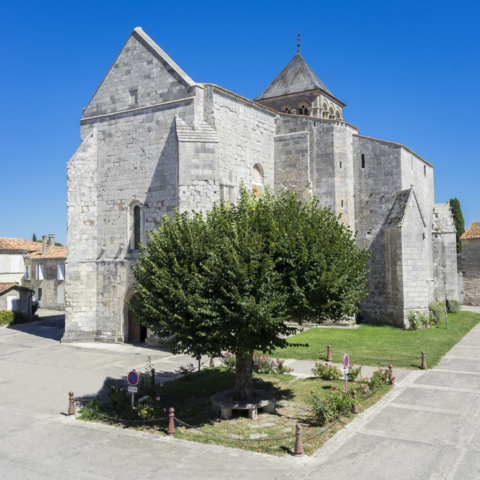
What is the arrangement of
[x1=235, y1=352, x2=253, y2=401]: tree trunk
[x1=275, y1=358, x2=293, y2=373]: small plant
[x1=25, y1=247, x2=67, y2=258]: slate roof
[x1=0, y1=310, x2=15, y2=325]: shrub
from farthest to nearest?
[x1=25, y1=247, x2=67, y2=258]: slate roof, [x1=0, y1=310, x2=15, y2=325]: shrub, [x1=275, y1=358, x2=293, y2=373]: small plant, [x1=235, y1=352, x2=253, y2=401]: tree trunk

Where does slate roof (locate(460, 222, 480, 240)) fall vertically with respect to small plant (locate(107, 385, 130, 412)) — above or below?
above

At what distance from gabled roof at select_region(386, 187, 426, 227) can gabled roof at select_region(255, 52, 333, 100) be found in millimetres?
11989

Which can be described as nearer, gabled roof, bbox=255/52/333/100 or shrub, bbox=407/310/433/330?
shrub, bbox=407/310/433/330

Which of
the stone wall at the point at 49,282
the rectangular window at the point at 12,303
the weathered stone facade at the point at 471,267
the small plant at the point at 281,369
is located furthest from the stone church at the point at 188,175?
the stone wall at the point at 49,282

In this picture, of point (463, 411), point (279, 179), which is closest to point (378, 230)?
point (279, 179)

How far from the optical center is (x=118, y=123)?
21.3 m

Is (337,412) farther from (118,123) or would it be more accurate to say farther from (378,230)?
(118,123)

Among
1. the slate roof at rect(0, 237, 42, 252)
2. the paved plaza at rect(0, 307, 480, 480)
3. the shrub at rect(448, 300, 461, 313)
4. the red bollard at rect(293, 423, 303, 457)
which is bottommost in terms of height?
the paved plaza at rect(0, 307, 480, 480)

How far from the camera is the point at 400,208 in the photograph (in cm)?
2291

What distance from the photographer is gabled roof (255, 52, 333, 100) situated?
32.2 metres

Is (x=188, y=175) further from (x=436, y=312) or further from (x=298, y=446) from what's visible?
(x=436, y=312)

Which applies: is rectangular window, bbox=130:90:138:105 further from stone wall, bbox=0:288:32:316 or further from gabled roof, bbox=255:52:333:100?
stone wall, bbox=0:288:32:316

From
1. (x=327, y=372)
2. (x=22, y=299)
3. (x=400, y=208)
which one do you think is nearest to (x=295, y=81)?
(x=400, y=208)

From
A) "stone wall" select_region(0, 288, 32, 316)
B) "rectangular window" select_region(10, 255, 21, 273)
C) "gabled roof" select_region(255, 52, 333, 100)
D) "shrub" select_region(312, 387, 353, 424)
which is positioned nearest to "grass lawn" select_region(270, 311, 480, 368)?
"shrub" select_region(312, 387, 353, 424)
